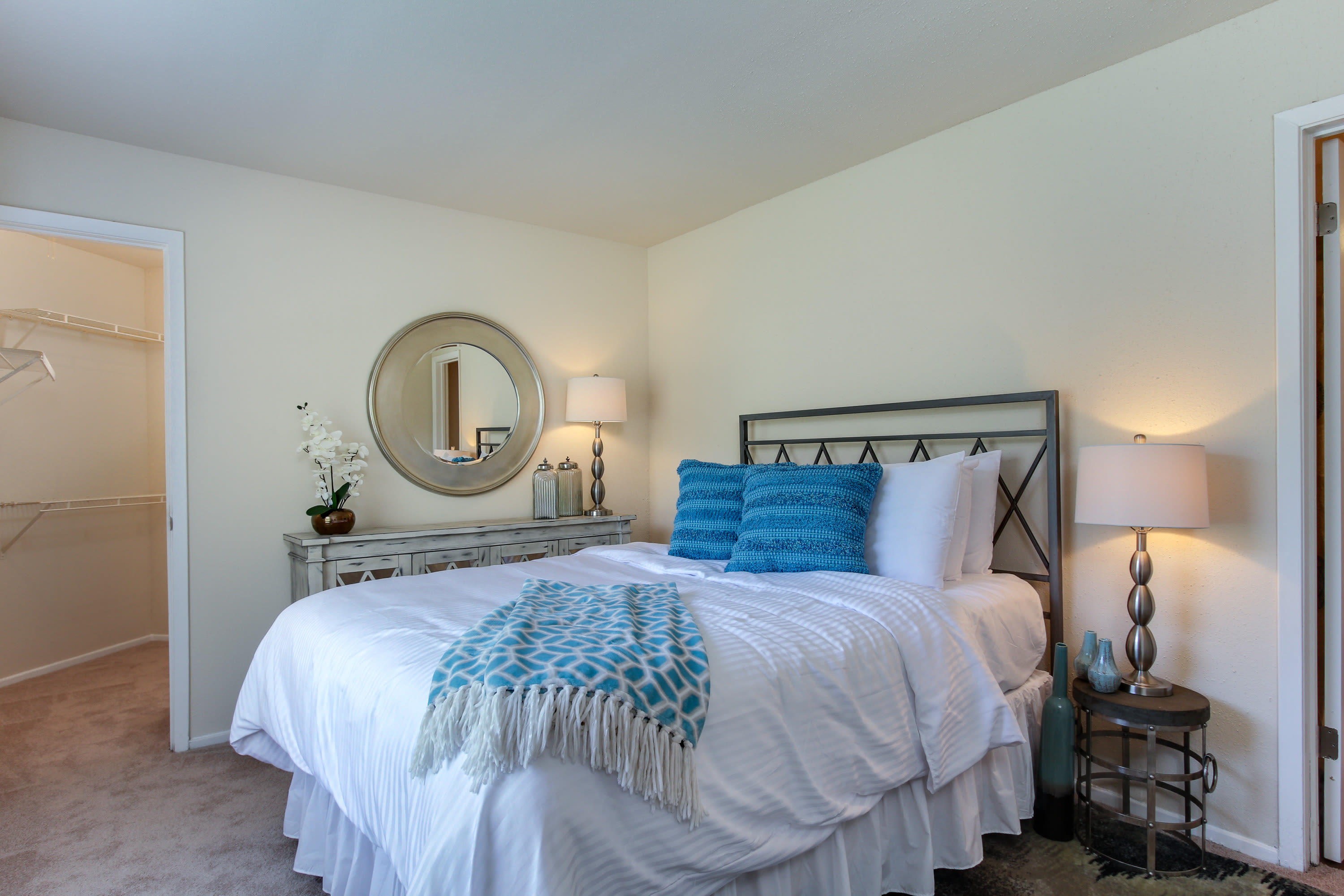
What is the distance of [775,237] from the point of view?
12.2ft

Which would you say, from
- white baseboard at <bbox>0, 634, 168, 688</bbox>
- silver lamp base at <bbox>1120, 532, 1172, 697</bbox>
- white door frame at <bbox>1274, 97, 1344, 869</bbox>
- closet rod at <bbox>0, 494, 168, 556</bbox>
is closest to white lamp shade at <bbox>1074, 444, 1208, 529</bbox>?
silver lamp base at <bbox>1120, 532, 1172, 697</bbox>

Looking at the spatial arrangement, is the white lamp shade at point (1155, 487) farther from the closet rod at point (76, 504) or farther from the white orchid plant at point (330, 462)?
the closet rod at point (76, 504)

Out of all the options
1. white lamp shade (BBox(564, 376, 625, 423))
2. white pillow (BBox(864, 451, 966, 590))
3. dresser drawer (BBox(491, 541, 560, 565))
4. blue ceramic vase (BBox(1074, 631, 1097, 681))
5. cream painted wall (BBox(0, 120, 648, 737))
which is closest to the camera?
blue ceramic vase (BBox(1074, 631, 1097, 681))

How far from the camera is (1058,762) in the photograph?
2.19 m

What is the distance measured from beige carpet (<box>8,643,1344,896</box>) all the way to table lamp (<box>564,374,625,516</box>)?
2.04 meters

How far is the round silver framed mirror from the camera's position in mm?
3658

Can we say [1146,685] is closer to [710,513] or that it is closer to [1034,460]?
[1034,460]

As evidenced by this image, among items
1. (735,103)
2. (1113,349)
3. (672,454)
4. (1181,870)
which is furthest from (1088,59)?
(672,454)

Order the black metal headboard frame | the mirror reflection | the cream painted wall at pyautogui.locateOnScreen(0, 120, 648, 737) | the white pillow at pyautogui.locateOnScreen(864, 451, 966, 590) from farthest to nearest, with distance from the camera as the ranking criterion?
the mirror reflection
the cream painted wall at pyautogui.locateOnScreen(0, 120, 648, 737)
the black metal headboard frame
the white pillow at pyautogui.locateOnScreen(864, 451, 966, 590)

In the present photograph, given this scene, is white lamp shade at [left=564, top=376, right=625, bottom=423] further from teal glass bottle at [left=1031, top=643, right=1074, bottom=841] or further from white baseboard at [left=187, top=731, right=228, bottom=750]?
teal glass bottle at [left=1031, top=643, right=1074, bottom=841]

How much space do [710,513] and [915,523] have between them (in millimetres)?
846

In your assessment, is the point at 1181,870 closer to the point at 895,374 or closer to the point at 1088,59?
the point at 895,374

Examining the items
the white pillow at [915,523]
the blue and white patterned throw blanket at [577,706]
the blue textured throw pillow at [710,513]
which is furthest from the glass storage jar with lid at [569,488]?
the blue and white patterned throw blanket at [577,706]

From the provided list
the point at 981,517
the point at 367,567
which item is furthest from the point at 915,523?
the point at 367,567
